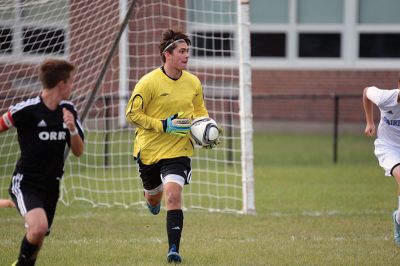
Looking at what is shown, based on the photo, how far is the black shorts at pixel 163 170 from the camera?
7926mm

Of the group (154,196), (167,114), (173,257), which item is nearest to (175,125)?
(167,114)

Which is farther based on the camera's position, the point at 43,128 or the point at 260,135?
the point at 260,135

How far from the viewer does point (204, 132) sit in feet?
26.3

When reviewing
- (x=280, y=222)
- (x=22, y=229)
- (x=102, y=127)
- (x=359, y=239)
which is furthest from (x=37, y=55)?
(x=359, y=239)

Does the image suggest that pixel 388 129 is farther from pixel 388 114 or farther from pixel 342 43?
pixel 342 43

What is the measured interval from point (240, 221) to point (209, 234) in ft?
3.15

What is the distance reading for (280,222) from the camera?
32.5ft

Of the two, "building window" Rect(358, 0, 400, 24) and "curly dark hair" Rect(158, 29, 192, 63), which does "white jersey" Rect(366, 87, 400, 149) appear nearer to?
"curly dark hair" Rect(158, 29, 192, 63)

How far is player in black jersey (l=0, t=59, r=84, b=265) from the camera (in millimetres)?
6410

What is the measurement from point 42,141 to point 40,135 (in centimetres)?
5

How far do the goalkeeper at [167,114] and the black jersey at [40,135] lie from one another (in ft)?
4.85

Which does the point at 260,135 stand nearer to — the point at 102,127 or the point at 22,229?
the point at 102,127

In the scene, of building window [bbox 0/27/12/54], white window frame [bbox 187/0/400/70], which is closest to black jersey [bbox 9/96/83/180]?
building window [bbox 0/27/12/54]

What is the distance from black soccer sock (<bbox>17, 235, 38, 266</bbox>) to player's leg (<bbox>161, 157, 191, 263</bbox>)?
4.71 ft
